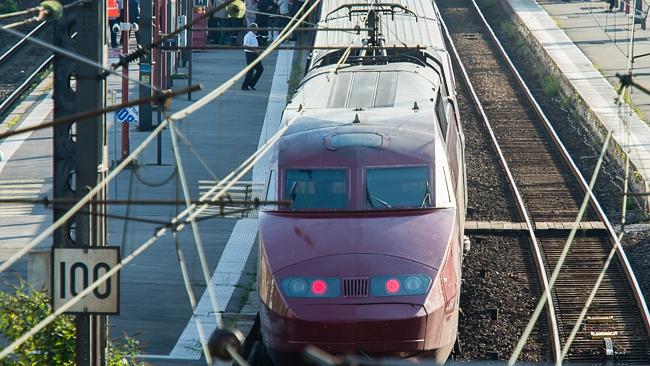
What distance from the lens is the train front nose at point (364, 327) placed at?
10977 mm

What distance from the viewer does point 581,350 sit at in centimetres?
1441

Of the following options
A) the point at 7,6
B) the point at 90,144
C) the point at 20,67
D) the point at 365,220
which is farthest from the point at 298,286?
Answer: the point at 7,6

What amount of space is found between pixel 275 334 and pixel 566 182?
39.7ft

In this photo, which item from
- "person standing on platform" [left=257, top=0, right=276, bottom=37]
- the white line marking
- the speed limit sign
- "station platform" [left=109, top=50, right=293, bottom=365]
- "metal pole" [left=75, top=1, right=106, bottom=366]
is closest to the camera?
the speed limit sign

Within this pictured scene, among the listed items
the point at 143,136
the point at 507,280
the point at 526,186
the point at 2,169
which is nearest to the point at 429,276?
the point at 507,280

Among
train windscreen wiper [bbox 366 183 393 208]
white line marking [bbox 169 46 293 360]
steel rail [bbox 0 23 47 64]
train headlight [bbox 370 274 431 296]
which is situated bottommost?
white line marking [bbox 169 46 293 360]

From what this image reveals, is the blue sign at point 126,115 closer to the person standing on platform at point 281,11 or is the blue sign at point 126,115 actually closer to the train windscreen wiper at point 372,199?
the train windscreen wiper at point 372,199

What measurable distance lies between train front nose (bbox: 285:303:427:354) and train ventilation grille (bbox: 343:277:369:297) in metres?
0.11

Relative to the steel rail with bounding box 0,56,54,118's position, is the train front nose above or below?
above

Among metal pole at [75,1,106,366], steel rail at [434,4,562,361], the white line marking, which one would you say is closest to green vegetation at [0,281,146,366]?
metal pole at [75,1,106,366]

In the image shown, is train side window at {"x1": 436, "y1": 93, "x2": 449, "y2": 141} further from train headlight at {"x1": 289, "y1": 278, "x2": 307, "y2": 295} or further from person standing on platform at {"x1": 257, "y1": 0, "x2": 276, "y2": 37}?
person standing on platform at {"x1": 257, "y1": 0, "x2": 276, "y2": 37}

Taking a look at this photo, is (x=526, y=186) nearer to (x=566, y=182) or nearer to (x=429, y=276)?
(x=566, y=182)

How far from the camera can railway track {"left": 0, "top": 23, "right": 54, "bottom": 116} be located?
2902cm

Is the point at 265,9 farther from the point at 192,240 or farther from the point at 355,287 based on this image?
the point at 355,287
